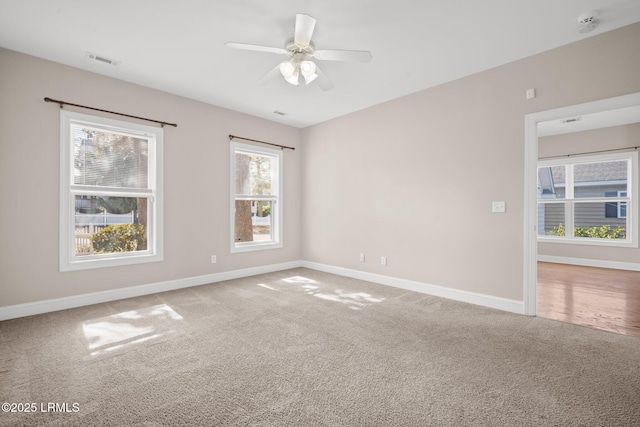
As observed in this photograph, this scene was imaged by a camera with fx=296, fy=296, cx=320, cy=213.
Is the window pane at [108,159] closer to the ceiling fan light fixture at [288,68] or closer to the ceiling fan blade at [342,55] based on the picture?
the ceiling fan light fixture at [288,68]

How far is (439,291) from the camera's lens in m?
3.97

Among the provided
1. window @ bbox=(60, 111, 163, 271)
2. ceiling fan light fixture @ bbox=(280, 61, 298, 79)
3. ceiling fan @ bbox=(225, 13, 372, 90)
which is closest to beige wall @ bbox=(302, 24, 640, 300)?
ceiling fan @ bbox=(225, 13, 372, 90)

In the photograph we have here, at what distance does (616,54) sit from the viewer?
2744 millimetres

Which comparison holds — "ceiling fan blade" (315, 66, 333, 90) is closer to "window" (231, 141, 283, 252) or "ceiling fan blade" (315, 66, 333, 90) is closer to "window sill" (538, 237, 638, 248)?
"window" (231, 141, 283, 252)

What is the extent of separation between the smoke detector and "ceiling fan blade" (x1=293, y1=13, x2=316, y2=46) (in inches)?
91.5

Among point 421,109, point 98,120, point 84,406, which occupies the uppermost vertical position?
point 421,109

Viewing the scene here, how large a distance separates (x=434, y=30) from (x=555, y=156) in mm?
5558

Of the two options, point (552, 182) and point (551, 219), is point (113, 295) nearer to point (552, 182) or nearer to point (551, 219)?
point (551, 219)

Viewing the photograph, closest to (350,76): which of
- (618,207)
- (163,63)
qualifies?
(163,63)

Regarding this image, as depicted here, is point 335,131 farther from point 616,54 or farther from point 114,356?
point 114,356

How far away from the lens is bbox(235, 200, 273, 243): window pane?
5176 millimetres

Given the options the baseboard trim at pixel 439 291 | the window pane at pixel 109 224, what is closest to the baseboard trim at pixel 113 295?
the window pane at pixel 109 224

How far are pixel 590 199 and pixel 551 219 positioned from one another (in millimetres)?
817

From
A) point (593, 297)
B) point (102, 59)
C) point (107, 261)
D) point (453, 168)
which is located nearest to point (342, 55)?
point (453, 168)
